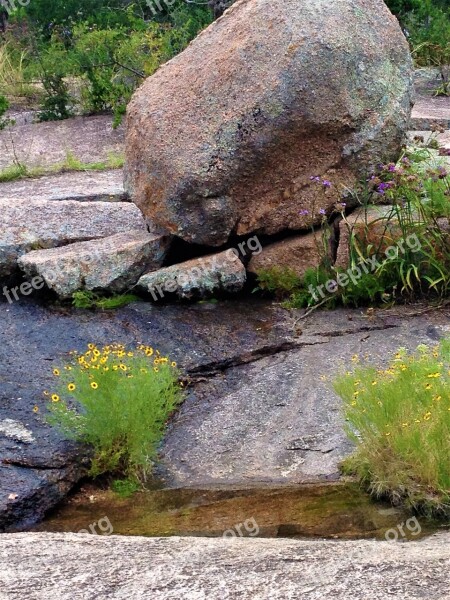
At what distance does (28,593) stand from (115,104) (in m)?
9.87

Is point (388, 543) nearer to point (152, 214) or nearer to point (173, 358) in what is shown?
point (173, 358)

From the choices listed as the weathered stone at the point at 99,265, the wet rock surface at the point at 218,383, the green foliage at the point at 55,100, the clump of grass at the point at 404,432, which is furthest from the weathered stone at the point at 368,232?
the green foliage at the point at 55,100

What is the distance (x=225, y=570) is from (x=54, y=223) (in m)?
5.14

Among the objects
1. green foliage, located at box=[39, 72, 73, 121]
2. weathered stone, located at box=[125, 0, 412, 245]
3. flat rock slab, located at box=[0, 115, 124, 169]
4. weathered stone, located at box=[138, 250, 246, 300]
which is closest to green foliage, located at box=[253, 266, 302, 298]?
weathered stone, located at box=[138, 250, 246, 300]

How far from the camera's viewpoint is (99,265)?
752cm

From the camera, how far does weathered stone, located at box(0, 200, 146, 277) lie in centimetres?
796

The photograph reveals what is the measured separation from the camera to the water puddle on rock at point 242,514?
468cm

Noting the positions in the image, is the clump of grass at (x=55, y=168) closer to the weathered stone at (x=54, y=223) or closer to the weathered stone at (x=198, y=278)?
the weathered stone at (x=54, y=223)

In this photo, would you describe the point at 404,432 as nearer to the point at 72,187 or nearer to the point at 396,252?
the point at 396,252

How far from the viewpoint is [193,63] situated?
7688 mm

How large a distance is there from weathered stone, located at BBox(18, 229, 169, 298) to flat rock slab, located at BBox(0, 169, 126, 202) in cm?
154

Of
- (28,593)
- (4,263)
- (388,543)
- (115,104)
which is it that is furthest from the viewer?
(115,104)

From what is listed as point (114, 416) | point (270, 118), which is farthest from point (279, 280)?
point (114, 416)

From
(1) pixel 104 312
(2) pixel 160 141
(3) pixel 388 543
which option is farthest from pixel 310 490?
(2) pixel 160 141
